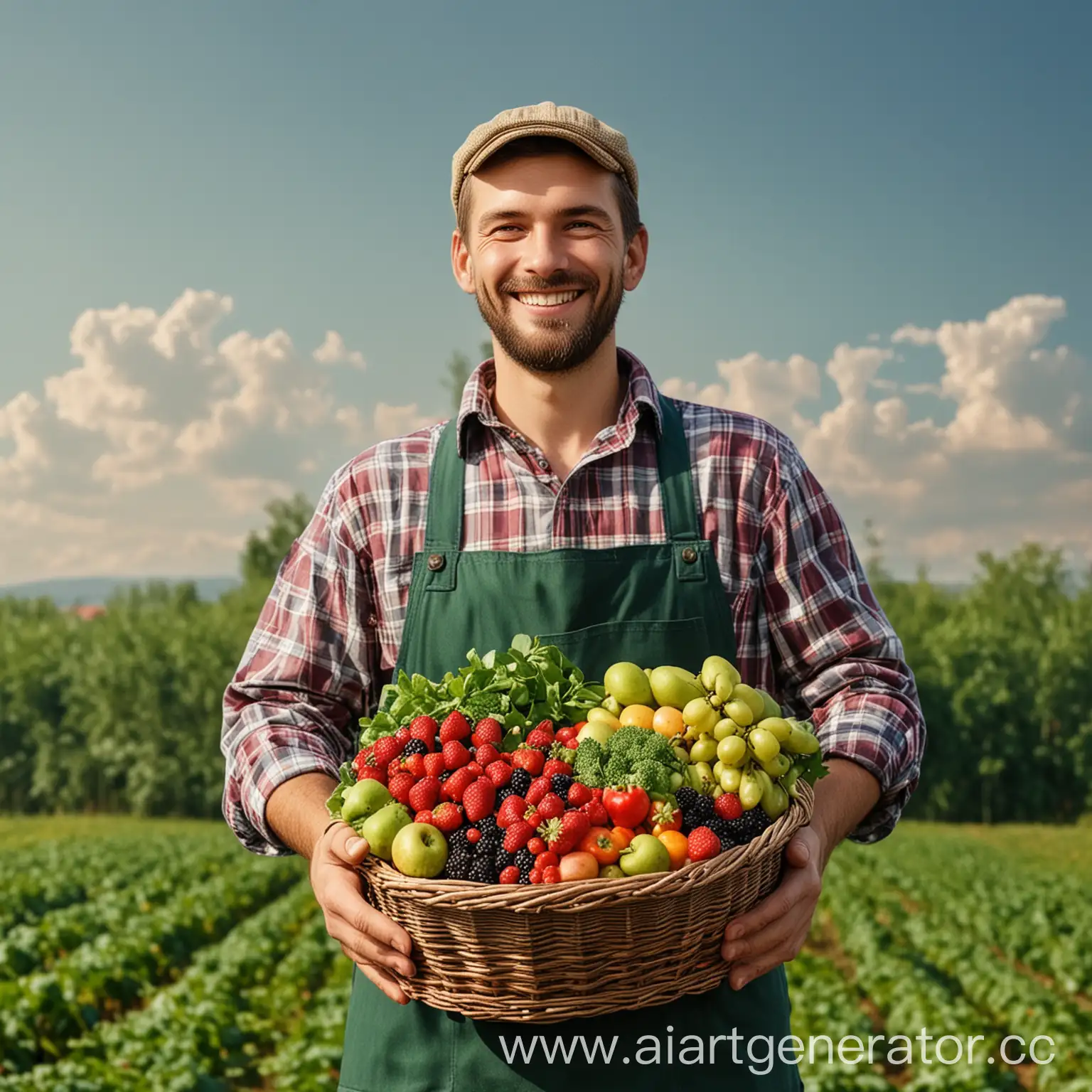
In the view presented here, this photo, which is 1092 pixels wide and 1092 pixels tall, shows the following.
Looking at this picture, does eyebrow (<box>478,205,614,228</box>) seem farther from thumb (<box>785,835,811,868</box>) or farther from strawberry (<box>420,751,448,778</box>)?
thumb (<box>785,835,811,868</box>)

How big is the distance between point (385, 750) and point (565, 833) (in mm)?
442

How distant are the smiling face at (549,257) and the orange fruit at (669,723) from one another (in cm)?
92

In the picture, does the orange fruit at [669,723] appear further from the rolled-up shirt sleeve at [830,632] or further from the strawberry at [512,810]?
the rolled-up shirt sleeve at [830,632]

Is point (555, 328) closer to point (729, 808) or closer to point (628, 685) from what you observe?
point (628, 685)

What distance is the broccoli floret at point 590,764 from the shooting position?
2.12m

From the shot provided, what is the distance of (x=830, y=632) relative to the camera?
9.07 feet

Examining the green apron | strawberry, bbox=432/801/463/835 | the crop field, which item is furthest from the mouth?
the crop field

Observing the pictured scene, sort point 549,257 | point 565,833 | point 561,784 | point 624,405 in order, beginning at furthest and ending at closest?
point 624,405, point 549,257, point 561,784, point 565,833

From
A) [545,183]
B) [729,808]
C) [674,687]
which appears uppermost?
[545,183]

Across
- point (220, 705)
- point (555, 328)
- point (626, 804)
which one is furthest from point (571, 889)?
point (220, 705)

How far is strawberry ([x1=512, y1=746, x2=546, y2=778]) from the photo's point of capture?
2201 millimetres

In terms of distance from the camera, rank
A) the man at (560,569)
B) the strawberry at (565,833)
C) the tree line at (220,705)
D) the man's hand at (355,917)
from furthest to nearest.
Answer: the tree line at (220,705), the man at (560,569), the man's hand at (355,917), the strawberry at (565,833)

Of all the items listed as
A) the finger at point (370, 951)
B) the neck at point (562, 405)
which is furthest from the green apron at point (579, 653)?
the finger at point (370, 951)

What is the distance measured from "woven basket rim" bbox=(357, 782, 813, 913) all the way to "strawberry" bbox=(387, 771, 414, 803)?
18 centimetres
